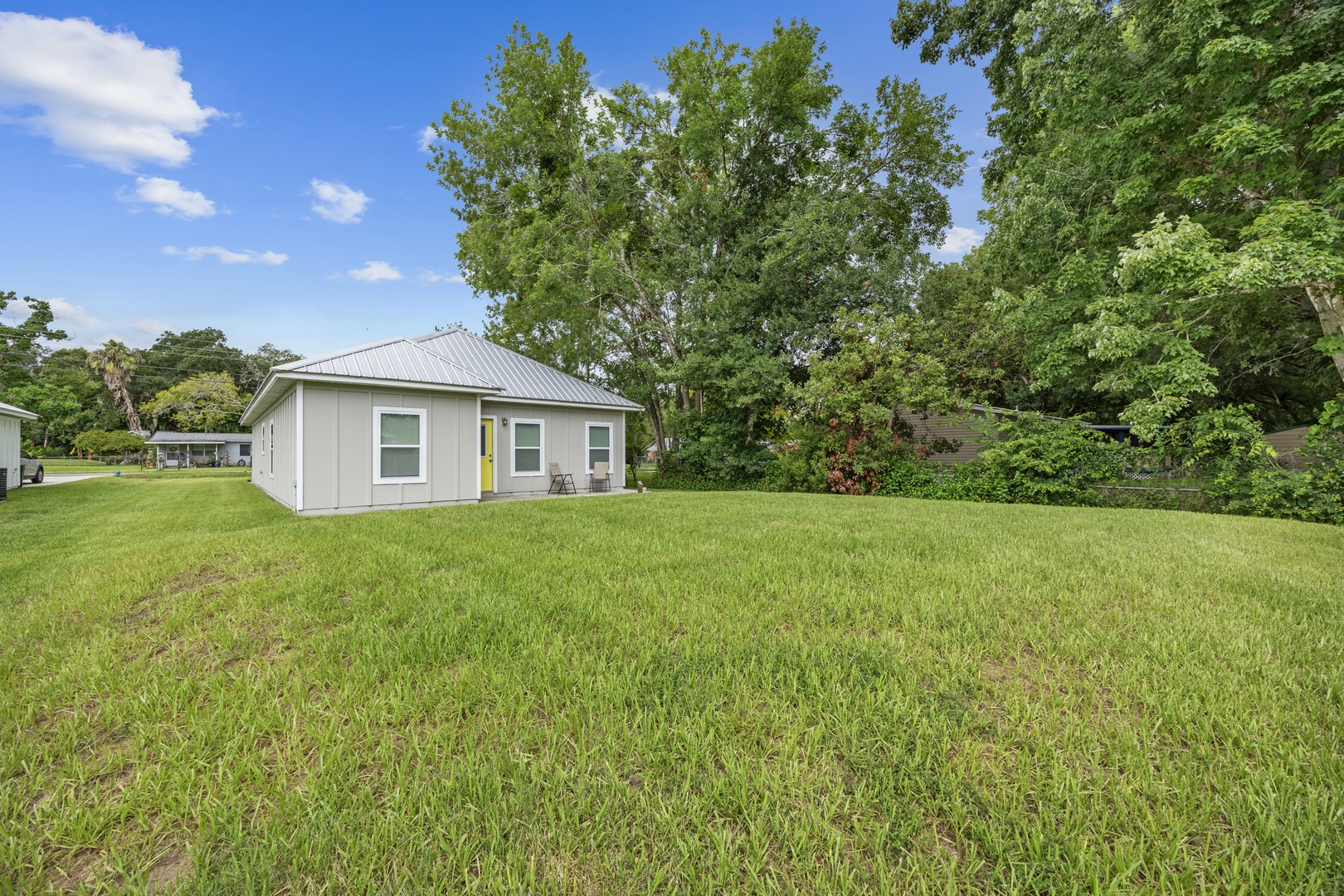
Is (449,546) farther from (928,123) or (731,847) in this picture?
(928,123)

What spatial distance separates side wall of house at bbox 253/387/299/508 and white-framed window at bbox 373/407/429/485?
4.18 feet

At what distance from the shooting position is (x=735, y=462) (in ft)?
52.2

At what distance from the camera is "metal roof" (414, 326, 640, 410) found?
39.7 ft

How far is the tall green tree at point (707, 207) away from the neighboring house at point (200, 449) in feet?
106

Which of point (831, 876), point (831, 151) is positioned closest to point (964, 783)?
point (831, 876)

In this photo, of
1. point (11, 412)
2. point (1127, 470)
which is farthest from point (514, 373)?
point (11, 412)

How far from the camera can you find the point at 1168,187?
33.8 ft

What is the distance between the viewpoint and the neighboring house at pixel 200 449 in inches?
1373

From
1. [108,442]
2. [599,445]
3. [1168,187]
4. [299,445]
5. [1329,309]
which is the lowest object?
[299,445]

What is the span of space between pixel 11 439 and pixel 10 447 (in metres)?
0.25

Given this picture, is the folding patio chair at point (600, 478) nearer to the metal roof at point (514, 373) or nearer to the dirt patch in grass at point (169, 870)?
the metal roof at point (514, 373)

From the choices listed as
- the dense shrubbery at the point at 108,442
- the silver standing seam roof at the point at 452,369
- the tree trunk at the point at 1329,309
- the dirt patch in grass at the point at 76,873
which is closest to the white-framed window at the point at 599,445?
the silver standing seam roof at the point at 452,369

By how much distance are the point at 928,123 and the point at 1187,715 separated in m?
17.7

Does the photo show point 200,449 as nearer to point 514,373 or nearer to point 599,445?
point 514,373
